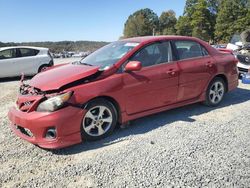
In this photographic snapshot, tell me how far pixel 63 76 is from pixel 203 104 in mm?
3141

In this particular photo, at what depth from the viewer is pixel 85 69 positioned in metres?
4.65

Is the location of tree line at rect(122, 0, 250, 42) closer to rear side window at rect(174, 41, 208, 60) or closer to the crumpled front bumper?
rear side window at rect(174, 41, 208, 60)

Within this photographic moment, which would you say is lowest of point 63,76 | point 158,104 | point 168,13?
point 158,104

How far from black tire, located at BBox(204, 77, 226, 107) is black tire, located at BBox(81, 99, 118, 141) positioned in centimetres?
233

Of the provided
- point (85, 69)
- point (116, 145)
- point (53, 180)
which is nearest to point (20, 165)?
point (53, 180)

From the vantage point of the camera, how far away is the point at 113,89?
4480 millimetres

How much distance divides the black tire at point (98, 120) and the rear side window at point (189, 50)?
1.84 meters

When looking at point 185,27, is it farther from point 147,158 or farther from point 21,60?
point 147,158

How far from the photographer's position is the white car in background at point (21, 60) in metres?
12.1

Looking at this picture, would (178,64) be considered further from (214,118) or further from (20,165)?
(20,165)

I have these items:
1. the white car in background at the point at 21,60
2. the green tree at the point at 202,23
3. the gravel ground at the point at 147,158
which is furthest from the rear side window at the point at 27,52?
the green tree at the point at 202,23

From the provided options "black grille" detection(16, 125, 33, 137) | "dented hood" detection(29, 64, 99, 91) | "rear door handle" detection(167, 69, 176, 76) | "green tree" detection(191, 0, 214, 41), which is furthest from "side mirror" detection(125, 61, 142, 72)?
"green tree" detection(191, 0, 214, 41)

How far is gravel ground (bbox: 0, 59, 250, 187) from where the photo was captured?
3.35 m

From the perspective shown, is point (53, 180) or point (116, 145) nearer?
point (53, 180)
